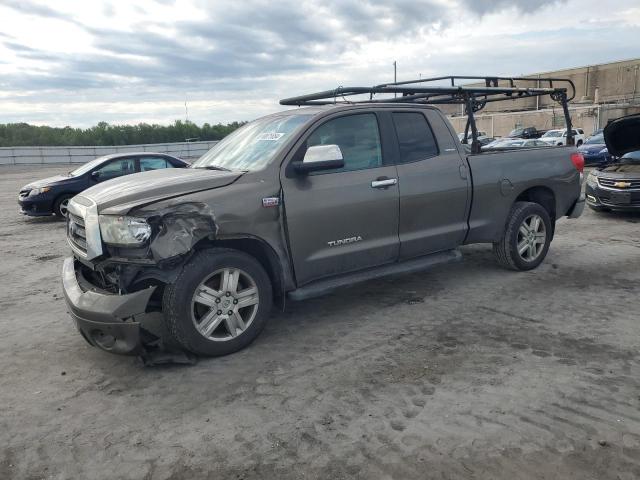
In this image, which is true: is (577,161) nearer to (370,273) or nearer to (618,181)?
(370,273)

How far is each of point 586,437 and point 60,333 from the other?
4.11 meters

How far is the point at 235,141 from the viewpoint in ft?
16.4

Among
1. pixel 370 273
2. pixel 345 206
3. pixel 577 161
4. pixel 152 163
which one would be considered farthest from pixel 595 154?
pixel 345 206

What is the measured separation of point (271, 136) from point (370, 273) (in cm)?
151

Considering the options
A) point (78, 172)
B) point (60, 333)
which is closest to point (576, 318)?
point (60, 333)

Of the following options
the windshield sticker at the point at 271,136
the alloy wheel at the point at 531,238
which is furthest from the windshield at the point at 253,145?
the alloy wheel at the point at 531,238

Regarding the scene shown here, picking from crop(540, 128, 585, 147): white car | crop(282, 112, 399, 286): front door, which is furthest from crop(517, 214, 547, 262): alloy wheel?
crop(540, 128, 585, 147): white car

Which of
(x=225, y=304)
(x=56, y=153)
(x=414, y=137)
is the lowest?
(x=225, y=304)

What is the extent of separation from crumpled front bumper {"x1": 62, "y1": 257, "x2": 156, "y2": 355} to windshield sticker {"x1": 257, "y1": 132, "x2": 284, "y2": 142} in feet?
5.46

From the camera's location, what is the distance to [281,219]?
4.04 meters

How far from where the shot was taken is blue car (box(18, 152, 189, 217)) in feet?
35.6

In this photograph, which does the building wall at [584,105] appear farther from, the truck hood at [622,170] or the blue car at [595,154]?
the truck hood at [622,170]

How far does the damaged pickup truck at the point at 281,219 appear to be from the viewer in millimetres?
3574

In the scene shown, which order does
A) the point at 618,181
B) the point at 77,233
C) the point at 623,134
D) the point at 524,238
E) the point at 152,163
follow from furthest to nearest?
the point at 152,163, the point at 618,181, the point at 623,134, the point at 524,238, the point at 77,233
